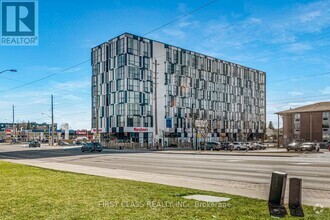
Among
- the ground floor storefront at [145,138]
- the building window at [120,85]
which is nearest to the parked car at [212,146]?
the ground floor storefront at [145,138]

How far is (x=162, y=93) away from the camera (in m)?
81.3

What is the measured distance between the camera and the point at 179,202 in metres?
8.17

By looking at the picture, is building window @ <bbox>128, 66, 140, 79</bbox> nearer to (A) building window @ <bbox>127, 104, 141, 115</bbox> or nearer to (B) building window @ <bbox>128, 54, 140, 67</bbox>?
(B) building window @ <bbox>128, 54, 140, 67</bbox>

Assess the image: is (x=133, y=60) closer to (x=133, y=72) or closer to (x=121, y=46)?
(x=133, y=72)

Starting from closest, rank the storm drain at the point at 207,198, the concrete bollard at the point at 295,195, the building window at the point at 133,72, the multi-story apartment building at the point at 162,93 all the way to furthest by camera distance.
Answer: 1. the concrete bollard at the point at 295,195
2. the storm drain at the point at 207,198
3. the building window at the point at 133,72
4. the multi-story apartment building at the point at 162,93

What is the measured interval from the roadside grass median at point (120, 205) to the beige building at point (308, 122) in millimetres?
79949

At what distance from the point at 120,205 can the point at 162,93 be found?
7373 centimetres

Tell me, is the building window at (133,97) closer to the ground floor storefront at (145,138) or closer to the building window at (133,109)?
the building window at (133,109)

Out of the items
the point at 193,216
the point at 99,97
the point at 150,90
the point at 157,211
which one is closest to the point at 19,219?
the point at 157,211

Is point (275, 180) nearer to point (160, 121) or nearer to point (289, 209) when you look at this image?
point (289, 209)

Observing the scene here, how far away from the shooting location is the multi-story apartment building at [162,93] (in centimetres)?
7481

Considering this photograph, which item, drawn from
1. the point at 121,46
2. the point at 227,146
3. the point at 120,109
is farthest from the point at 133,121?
the point at 227,146

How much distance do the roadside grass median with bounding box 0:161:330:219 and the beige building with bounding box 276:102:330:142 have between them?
79.9 meters

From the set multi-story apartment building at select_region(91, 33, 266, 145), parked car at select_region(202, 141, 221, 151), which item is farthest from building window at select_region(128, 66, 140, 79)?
parked car at select_region(202, 141, 221, 151)
